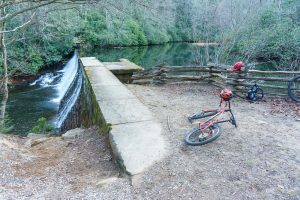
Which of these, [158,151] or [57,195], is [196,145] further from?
[57,195]

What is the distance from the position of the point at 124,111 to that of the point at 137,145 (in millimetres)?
1849

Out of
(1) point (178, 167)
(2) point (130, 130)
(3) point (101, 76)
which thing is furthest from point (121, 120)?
(3) point (101, 76)

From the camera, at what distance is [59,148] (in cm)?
602

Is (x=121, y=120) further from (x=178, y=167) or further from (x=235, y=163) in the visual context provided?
(x=235, y=163)

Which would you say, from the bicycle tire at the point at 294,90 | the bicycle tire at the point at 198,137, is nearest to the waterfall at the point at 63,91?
the bicycle tire at the point at 198,137

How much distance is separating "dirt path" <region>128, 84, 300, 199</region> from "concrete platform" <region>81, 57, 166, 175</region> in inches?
9.8

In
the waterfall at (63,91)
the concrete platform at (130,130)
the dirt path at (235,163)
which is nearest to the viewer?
the dirt path at (235,163)

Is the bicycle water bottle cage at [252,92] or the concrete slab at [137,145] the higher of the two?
the bicycle water bottle cage at [252,92]

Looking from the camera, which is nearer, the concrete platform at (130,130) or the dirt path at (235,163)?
the dirt path at (235,163)

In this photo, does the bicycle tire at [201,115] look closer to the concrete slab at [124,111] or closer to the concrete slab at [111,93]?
the concrete slab at [124,111]

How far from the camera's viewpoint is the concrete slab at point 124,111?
622 centimetres

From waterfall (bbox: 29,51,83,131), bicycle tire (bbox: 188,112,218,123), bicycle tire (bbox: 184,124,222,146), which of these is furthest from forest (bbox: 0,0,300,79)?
bicycle tire (bbox: 184,124,222,146)

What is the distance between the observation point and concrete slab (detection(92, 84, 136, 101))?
25.7ft

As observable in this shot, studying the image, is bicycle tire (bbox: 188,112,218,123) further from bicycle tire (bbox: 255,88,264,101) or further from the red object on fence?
the red object on fence
